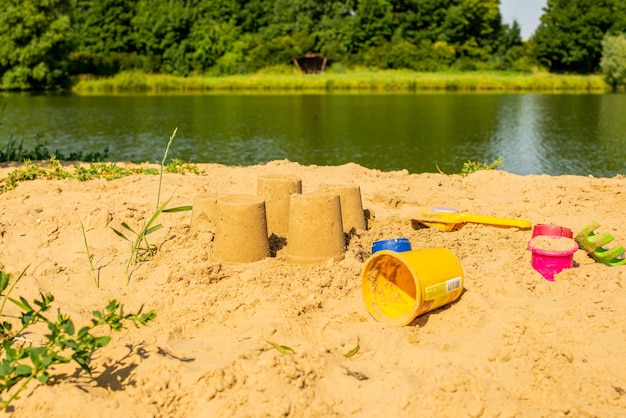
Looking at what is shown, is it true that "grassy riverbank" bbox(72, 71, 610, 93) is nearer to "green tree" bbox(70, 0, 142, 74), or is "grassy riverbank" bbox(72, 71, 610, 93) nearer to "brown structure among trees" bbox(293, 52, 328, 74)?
"green tree" bbox(70, 0, 142, 74)

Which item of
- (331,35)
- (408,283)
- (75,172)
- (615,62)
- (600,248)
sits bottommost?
(408,283)

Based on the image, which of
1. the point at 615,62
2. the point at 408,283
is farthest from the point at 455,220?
the point at 615,62

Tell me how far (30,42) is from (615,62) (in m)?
34.0

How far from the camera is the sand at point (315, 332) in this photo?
305 centimetres

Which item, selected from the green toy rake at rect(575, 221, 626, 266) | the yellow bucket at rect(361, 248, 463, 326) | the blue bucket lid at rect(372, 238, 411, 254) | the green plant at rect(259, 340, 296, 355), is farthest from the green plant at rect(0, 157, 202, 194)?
the green toy rake at rect(575, 221, 626, 266)

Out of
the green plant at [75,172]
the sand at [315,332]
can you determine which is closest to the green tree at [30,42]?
the green plant at [75,172]

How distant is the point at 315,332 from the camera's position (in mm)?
3758

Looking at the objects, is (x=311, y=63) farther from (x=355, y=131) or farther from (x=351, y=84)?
(x=355, y=131)

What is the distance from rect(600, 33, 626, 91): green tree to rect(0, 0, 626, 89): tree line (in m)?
6.42

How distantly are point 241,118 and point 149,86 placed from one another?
19605 mm

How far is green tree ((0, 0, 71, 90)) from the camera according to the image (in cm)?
3475

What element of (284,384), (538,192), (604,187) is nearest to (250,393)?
(284,384)

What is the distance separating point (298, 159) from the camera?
13.0 metres

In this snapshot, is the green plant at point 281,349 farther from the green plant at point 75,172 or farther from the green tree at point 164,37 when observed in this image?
the green tree at point 164,37
